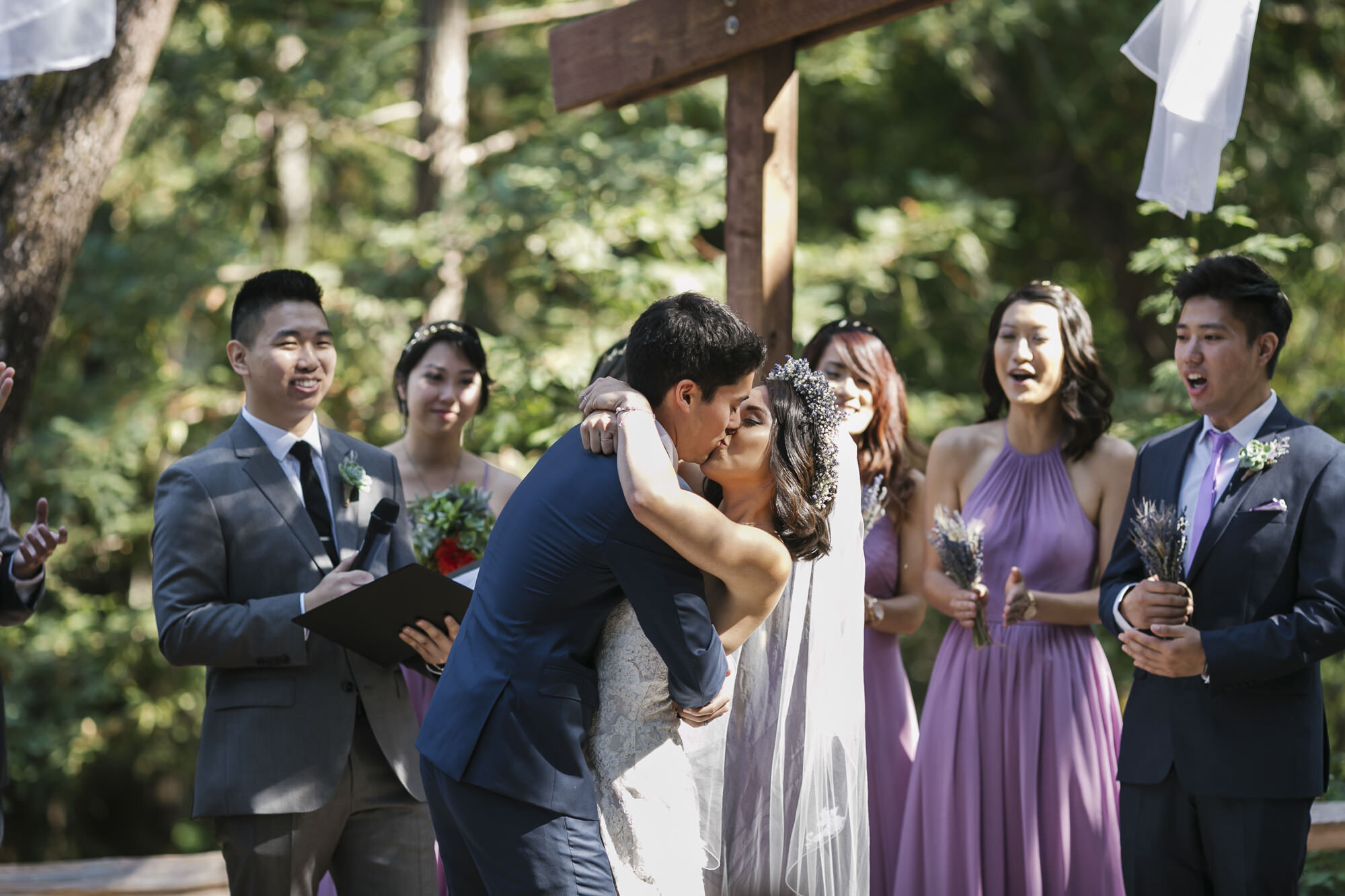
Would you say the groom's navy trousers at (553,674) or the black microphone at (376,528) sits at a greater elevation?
the black microphone at (376,528)

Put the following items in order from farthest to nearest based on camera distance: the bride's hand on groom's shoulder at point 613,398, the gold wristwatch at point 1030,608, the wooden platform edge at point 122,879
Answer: the wooden platform edge at point 122,879
the gold wristwatch at point 1030,608
the bride's hand on groom's shoulder at point 613,398

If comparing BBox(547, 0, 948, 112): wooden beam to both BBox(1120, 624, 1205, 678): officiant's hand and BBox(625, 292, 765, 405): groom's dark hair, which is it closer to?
BBox(625, 292, 765, 405): groom's dark hair

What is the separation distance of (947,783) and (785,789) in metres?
1.07

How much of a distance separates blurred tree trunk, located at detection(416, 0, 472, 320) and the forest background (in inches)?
2.4

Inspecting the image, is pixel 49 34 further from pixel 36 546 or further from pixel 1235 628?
pixel 1235 628

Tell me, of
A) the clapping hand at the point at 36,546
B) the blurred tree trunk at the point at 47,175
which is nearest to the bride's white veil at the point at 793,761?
the clapping hand at the point at 36,546

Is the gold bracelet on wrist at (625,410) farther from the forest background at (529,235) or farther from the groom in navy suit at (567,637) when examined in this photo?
the forest background at (529,235)

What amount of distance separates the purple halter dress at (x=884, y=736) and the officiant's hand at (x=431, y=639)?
1611mm

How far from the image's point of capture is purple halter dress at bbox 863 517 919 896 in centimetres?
435

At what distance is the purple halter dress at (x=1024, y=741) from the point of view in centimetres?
401

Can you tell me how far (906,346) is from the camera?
974 cm

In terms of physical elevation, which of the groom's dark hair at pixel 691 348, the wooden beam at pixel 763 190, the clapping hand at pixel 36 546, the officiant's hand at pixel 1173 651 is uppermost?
the wooden beam at pixel 763 190

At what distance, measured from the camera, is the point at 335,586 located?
326cm

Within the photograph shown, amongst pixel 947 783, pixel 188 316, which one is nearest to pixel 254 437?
pixel 947 783
